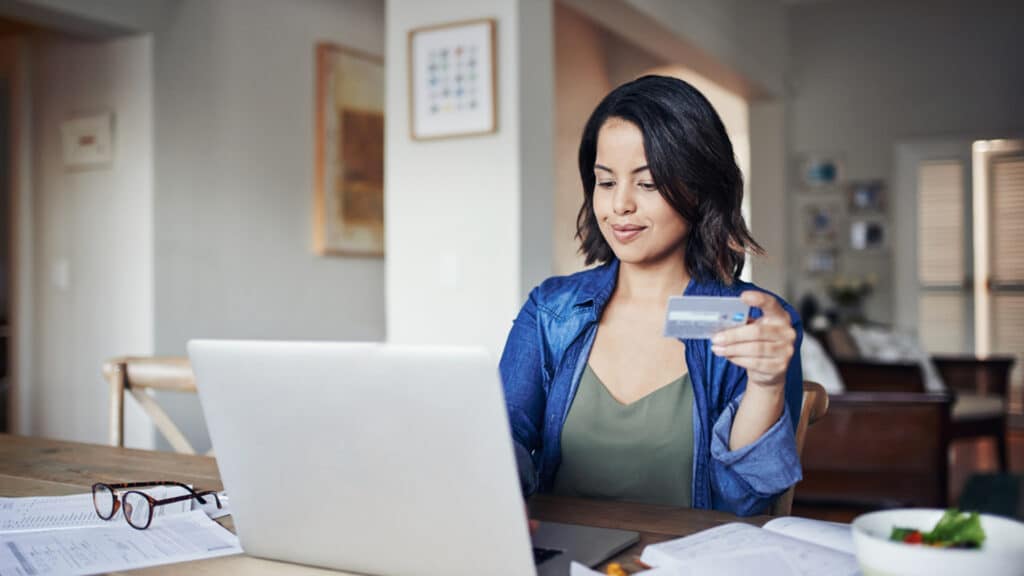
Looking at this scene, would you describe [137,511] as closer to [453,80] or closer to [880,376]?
[453,80]

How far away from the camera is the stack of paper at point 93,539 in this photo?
35.0 inches

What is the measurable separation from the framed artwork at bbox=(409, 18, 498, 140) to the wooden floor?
2021 millimetres

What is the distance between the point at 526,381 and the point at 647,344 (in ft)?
0.60

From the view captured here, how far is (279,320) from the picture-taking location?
4031mm

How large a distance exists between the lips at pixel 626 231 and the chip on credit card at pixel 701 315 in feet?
1.35

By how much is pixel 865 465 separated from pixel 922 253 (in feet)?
10.5

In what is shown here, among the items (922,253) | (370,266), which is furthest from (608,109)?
(922,253)

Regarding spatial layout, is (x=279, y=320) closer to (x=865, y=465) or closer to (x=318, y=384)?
(x=865, y=465)

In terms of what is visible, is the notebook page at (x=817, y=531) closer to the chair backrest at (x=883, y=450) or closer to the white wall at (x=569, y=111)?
the chair backrest at (x=883, y=450)

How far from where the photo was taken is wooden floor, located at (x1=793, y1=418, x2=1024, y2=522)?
385 centimetres

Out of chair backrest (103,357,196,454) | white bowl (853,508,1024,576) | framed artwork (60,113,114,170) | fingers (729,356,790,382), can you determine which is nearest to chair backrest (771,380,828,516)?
fingers (729,356,790,382)

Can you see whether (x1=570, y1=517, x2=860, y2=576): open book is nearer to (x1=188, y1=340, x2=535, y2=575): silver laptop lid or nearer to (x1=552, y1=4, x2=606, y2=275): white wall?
(x1=188, y1=340, x2=535, y2=575): silver laptop lid

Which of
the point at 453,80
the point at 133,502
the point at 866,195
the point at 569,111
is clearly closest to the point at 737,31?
the point at 569,111

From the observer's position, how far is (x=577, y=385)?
1312 mm
